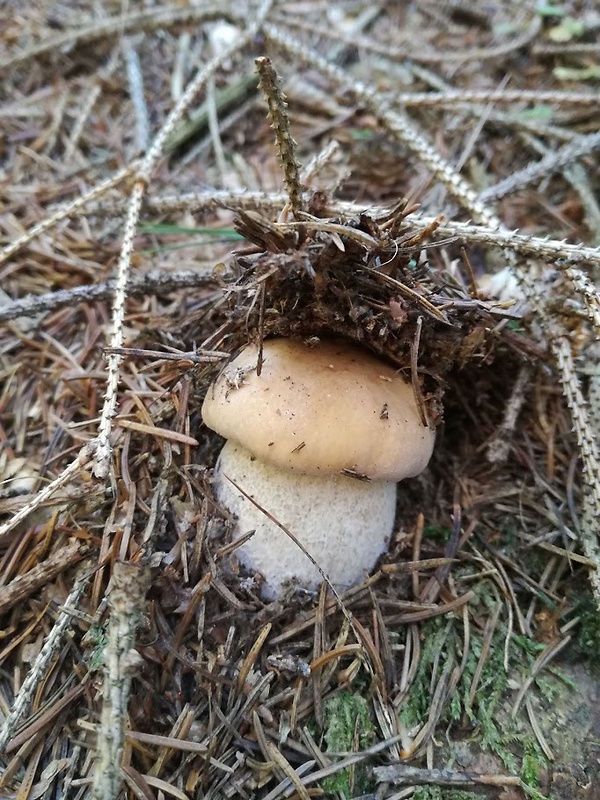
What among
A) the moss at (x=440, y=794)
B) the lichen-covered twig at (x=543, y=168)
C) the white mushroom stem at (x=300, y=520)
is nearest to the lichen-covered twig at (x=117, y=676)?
the white mushroom stem at (x=300, y=520)

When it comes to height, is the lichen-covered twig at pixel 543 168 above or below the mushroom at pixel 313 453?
above

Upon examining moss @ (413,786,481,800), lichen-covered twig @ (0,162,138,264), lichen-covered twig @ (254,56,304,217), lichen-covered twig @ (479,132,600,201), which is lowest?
moss @ (413,786,481,800)

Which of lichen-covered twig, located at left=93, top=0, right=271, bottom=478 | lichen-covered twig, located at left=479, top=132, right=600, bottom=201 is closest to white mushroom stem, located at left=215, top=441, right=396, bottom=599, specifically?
lichen-covered twig, located at left=93, top=0, right=271, bottom=478

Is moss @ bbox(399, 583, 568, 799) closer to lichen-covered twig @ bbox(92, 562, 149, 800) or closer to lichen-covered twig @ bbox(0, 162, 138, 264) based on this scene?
lichen-covered twig @ bbox(92, 562, 149, 800)

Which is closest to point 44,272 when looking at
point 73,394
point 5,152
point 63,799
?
point 73,394

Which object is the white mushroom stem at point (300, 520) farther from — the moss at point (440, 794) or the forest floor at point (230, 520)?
the moss at point (440, 794)

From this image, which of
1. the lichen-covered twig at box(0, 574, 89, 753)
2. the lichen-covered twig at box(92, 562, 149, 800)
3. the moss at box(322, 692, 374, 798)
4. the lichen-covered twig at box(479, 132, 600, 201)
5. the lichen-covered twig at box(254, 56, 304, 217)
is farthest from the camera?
the lichen-covered twig at box(479, 132, 600, 201)

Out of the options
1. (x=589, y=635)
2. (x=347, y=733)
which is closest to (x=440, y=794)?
(x=347, y=733)
